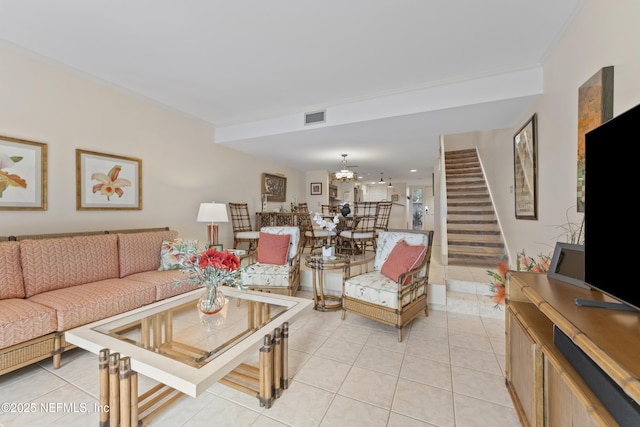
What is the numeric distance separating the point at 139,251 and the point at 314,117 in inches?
106

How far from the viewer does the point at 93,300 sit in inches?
80.7

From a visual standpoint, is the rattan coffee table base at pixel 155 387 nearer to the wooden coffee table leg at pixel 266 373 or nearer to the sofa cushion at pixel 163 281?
the wooden coffee table leg at pixel 266 373

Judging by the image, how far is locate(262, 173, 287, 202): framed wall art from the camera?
5820mm

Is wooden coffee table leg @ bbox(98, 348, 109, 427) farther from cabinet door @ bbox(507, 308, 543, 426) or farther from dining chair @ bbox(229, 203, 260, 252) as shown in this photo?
dining chair @ bbox(229, 203, 260, 252)

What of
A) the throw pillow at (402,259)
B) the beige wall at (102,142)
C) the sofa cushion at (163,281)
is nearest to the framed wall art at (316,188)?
the beige wall at (102,142)

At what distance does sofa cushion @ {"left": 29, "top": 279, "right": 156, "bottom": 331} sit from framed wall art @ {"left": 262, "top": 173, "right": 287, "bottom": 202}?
360 centimetres

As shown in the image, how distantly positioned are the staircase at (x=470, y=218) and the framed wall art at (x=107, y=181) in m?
4.63

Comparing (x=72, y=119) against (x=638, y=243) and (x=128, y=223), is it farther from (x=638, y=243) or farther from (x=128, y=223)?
(x=638, y=243)

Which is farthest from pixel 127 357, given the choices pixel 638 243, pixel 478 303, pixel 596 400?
pixel 478 303

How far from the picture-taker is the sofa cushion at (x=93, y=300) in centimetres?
192

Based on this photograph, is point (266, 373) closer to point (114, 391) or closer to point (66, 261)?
point (114, 391)

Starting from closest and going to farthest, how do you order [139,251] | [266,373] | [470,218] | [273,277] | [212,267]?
1. [266,373]
2. [212,267]
3. [139,251]
4. [273,277]
5. [470,218]

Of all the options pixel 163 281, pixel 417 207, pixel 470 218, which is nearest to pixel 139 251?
pixel 163 281

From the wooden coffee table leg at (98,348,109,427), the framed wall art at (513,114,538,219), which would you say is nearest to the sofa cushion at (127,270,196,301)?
the wooden coffee table leg at (98,348,109,427)
